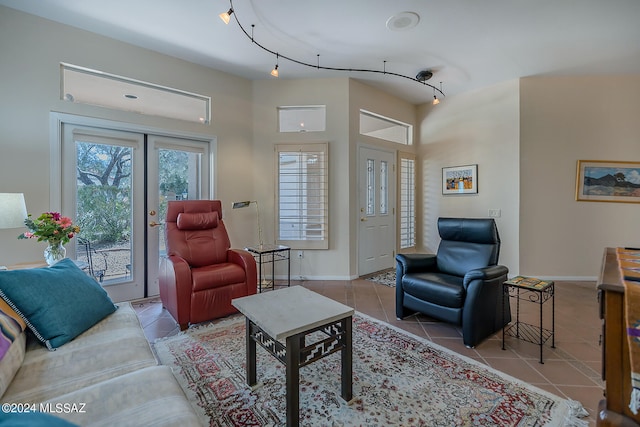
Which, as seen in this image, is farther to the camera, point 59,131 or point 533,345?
point 59,131

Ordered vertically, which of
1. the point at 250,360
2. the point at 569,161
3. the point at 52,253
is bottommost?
the point at 250,360

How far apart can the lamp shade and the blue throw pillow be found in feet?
2.66

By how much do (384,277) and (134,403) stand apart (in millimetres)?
3664

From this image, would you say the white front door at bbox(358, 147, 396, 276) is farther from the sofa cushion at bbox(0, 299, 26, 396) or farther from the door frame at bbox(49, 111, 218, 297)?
the sofa cushion at bbox(0, 299, 26, 396)

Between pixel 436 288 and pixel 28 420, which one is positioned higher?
pixel 28 420

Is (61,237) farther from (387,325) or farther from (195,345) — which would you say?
(387,325)

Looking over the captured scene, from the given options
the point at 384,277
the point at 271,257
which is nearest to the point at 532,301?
the point at 384,277

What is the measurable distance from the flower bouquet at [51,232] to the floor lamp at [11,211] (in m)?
0.08

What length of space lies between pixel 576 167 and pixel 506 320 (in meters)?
2.92

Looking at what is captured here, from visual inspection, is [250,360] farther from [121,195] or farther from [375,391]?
[121,195]

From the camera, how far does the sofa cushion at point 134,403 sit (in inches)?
35.4

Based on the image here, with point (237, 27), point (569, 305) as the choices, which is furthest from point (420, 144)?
point (237, 27)

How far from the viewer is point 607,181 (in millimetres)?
3883

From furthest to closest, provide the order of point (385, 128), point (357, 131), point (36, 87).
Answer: point (385, 128)
point (357, 131)
point (36, 87)
